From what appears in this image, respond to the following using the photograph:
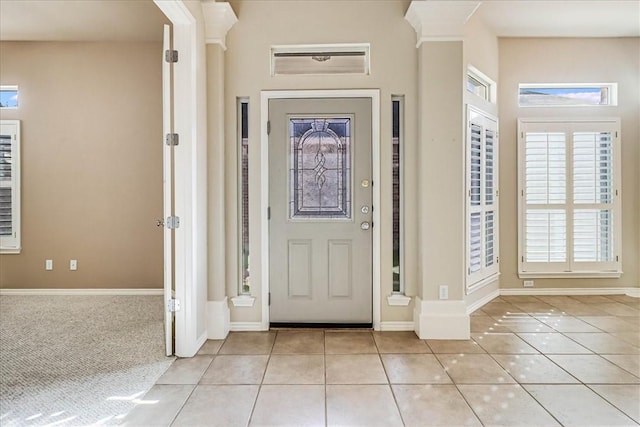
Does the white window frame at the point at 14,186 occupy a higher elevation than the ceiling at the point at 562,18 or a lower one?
lower

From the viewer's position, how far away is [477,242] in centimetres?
396

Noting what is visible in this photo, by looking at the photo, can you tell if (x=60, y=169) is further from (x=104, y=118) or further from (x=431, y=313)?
(x=431, y=313)

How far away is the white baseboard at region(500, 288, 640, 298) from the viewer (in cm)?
457

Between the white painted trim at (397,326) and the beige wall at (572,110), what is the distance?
1857mm

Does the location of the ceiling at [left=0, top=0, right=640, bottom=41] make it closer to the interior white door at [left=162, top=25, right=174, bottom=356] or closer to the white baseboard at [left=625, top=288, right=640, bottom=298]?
the interior white door at [left=162, top=25, right=174, bottom=356]

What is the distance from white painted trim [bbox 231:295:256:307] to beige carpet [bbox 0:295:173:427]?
0.66 m

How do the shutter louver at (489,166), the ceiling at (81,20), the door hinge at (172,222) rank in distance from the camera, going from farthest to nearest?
the shutter louver at (489,166) < the ceiling at (81,20) < the door hinge at (172,222)

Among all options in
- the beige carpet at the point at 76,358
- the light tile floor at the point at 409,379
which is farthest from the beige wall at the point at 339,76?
the beige carpet at the point at 76,358

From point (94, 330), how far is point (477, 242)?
3822 mm

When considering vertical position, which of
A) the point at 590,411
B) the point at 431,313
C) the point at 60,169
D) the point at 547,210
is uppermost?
the point at 60,169

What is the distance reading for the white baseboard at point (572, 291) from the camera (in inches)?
180

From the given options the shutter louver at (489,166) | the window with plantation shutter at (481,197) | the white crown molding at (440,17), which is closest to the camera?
the white crown molding at (440,17)

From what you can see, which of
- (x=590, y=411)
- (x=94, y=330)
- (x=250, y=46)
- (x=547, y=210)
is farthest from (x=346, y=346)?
(x=547, y=210)

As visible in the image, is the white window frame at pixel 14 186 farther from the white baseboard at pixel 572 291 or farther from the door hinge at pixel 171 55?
the white baseboard at pixel 572 291
